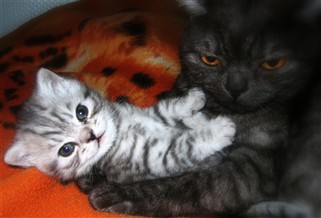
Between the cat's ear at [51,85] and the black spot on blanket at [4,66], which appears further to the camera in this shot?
the black spot on blanket at [4,66]

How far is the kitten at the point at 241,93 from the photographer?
1463 millimetres

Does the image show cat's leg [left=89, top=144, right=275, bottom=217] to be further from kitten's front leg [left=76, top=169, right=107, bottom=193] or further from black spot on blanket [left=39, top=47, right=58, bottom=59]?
black spot on blanket [left=39, top=47, right=58, bottom=59]

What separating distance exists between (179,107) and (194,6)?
16.1 inches

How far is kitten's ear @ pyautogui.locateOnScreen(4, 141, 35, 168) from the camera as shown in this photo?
1.70 metres

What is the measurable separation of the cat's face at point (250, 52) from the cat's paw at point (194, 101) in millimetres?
146

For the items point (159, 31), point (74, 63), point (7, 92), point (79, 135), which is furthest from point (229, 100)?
point (7, 92)

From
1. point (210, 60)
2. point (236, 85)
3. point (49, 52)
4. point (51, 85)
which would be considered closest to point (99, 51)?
point (49, 52)

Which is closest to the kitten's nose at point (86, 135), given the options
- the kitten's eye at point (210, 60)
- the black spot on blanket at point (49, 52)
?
the kitten's eye at point (210, 60)

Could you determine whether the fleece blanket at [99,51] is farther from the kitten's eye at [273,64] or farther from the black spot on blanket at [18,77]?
the kitten's eye at [273,64]

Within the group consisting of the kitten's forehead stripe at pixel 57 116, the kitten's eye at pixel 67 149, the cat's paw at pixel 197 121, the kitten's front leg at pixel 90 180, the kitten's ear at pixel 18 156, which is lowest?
the kitten's front leg at pixel 90 180

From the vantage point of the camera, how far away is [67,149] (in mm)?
1703

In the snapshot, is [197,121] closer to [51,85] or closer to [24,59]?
[51,85]

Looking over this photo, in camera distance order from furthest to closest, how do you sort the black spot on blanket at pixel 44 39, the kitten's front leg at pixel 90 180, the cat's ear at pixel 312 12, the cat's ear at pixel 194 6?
the black spot on blanket at pixel 44 39, the kitten's front leg at pixel 90 180, the cat's ear at pixel 194 6, the cat's ear at pixel 312 12

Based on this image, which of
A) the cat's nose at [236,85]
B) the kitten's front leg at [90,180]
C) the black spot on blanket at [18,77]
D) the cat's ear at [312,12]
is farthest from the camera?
the black spot on blanket at [18,77]
